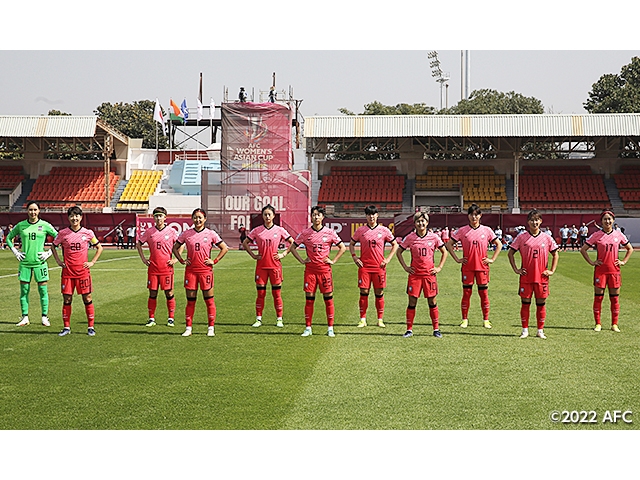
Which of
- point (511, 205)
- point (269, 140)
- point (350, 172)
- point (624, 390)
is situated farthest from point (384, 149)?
point (624, 390)

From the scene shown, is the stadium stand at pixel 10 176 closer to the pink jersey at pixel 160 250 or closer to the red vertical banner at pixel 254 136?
the red vertical banner at pixel 254 136

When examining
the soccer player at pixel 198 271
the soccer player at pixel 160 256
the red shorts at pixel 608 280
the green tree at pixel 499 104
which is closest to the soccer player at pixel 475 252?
the red shorts at pixel 608 280

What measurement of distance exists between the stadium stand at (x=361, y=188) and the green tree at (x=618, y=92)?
976 inches

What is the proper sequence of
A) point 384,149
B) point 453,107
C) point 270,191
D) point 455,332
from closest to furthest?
1. point 455,332
2. point 270,191
3. point 384,149
4. point 453,107

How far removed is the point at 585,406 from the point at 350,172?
152 feet

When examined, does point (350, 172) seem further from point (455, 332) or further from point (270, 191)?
point (455, 332)

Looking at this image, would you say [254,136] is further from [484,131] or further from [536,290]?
[536,290]

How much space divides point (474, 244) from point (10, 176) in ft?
159

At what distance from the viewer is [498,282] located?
68.6ft

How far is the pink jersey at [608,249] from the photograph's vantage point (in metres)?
12.2

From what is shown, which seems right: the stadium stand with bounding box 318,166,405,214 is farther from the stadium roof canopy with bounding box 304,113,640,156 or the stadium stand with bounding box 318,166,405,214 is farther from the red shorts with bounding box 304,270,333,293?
the red shorts with bounding box 304,270,333,293

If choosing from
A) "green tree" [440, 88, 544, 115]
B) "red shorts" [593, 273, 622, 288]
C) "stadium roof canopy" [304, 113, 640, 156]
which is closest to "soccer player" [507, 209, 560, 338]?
"red shorts" [593, 273, 622, 288]

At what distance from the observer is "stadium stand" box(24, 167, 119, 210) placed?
51.2m

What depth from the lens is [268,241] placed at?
12273 mm
